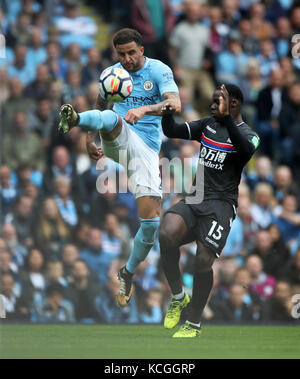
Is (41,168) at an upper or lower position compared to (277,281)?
upper

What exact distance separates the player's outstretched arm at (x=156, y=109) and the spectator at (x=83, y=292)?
12.0 ft

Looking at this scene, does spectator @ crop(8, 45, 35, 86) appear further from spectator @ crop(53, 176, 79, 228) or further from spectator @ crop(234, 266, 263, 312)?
spectator @ crop(234, 266, 263, 312)

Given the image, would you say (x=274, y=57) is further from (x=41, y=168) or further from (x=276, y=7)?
(x=41, y=168)

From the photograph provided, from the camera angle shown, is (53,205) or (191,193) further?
(53,205)

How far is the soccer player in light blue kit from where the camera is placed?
7.99 metres

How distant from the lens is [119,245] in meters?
11.2

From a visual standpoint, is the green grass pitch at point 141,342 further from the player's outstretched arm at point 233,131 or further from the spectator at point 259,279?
the player's outstretched arm at point 233,131

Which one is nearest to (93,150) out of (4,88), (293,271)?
(293,271)

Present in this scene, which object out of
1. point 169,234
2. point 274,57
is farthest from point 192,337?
point 274,57

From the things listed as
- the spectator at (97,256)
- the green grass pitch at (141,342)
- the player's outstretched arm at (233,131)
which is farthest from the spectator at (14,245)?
the player's outstretched arm at (233,131)

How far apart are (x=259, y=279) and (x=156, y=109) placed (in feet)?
13.1

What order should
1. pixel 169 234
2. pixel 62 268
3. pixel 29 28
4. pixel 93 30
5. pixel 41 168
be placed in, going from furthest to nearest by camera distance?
pixel 93 30 → pixel 29 28 → pixel 41 168 → pixel 62 268 → pixel 169 234

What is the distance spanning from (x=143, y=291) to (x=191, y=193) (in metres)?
3.08

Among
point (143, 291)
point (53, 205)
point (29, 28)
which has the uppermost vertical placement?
point (29, 28)
